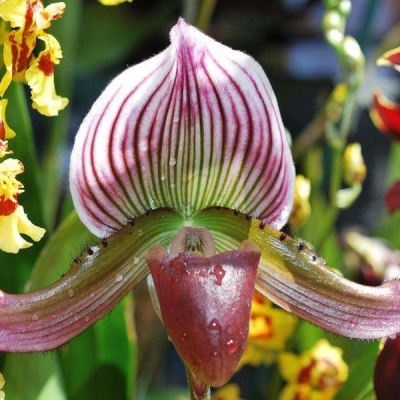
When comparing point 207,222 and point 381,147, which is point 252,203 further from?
point 381,147

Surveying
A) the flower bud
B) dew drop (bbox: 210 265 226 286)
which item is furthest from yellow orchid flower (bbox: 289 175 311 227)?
dew drop (bbox: 210 265 226 286)

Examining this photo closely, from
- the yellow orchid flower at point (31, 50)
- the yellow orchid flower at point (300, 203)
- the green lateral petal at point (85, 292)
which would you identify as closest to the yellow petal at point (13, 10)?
the yellow orchid flower at point (31, 50)

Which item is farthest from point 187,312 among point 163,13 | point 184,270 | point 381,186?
point 381,186

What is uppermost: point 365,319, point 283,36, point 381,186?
point 365,319

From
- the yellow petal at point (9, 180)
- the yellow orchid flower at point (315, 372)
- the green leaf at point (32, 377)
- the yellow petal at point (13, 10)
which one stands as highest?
the yellow petal at point (13, 10)

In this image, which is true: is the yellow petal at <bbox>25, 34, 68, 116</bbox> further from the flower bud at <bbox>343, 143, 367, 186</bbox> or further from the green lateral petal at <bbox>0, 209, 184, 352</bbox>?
the flower bud at <bbox>343, 143, 367, 186</bbox>

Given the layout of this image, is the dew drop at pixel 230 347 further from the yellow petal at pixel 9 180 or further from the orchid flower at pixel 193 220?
the yellow petal at pixel 9 180

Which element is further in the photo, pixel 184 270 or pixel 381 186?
pixel 381 186
